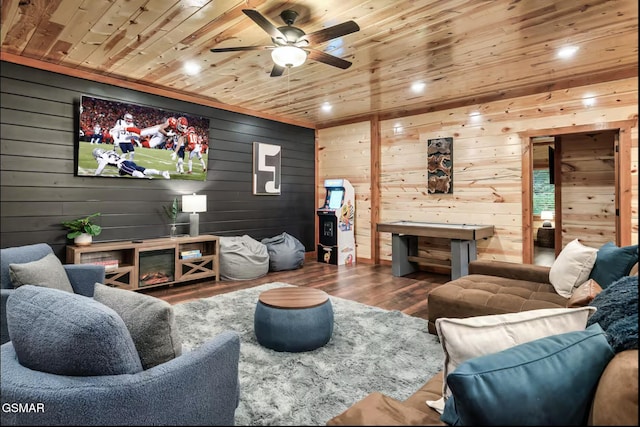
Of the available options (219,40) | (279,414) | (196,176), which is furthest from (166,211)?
(279,414)

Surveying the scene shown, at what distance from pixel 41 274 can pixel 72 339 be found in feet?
6.18

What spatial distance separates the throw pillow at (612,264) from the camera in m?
1.98

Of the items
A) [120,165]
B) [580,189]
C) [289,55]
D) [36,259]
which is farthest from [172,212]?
[580,189]

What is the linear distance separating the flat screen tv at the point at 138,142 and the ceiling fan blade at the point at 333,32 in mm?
2765

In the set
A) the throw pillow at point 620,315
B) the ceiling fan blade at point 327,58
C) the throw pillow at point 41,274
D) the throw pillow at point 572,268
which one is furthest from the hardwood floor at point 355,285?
the ceiling fan blade at point 327,58

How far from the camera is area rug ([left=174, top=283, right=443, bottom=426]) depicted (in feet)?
6.10

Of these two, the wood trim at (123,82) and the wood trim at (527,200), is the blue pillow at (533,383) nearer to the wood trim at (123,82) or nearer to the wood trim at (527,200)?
the wood trim at (527,200)

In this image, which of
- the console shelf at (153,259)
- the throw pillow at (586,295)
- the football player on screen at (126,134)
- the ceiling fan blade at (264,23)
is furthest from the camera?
the football player on screen at (126,134)

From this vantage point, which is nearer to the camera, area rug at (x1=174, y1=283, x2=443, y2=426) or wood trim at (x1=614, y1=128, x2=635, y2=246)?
area rug at (x1=174, y1=283, x2=443, y2=426)

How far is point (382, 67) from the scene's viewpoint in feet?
12.9

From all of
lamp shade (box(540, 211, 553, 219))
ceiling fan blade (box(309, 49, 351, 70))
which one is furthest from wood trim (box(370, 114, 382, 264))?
lamp shade (box(540, 211, 553, 219))

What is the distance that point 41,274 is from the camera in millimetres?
2434

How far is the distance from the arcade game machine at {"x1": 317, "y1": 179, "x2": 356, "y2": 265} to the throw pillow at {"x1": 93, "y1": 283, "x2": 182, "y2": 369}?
4811 mm

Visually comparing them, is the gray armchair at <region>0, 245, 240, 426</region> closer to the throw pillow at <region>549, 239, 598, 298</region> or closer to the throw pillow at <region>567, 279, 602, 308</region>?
the throw pillow at <region>567, 279, 602, 308</region>
